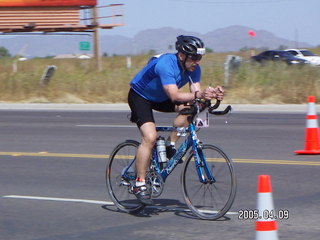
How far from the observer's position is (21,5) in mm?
45562

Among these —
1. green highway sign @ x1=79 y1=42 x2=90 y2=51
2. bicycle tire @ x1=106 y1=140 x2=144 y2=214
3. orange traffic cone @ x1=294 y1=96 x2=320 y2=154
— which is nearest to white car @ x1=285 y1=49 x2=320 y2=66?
green highway sign @ x1=79 y1=42 x2=90 y2=51

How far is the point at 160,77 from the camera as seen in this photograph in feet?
23.8

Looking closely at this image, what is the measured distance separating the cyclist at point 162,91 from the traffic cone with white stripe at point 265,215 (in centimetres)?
189

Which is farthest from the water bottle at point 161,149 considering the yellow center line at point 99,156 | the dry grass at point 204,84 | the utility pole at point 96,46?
the utility pole at point 96,46

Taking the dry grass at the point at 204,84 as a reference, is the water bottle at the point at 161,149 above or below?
above

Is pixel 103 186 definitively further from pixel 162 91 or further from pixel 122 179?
pixel 162 91

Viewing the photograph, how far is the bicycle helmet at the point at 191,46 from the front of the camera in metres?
7.17

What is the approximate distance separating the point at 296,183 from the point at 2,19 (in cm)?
3876

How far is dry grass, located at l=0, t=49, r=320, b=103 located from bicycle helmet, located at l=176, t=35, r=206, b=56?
16594 mm

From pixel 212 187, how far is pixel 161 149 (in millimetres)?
678

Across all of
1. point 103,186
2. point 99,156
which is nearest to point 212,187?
point 103,186

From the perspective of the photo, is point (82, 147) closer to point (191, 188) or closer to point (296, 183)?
point (296, 183)

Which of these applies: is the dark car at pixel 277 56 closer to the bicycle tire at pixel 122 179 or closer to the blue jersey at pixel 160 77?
the bicycle tire at pixel 122 179

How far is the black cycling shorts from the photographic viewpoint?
7527 mm
